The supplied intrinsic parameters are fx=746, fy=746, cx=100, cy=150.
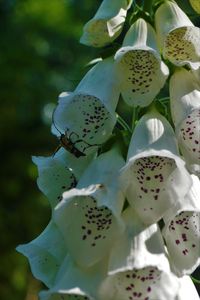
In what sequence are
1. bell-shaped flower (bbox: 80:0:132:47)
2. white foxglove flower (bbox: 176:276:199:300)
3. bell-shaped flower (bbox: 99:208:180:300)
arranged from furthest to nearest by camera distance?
bell-shaped flower (bbox: 80:0:132:47)
white foxglove flower (bbox: 176:276:199:300)
bell-shaped flower (bbox: 99:208:180:300)

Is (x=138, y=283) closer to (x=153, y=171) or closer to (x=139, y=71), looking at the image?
(x=153, y=171)

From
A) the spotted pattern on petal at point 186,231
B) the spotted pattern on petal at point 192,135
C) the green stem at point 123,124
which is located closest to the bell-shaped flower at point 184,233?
the spotted pattern on petal at point 186,231

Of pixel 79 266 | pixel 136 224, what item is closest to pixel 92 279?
pixel 79 266

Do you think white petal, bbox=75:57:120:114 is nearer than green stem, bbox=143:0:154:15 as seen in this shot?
Yes

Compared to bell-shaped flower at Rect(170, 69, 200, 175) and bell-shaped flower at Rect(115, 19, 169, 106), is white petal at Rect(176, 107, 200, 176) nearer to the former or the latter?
bell-shaped flower at Rect(170, 69, 200, 175)

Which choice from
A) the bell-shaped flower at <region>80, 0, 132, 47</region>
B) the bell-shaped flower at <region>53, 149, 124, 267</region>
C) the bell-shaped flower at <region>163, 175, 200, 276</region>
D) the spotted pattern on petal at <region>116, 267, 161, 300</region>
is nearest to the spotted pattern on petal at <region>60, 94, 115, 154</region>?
the bell-shaped flower at <region>53, 149, 124, 267</region>

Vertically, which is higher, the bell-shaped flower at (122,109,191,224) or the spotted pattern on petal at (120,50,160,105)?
the spotted pattern on petal at (120,50,160,105)

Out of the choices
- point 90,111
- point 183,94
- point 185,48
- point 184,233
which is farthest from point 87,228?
point 185,48

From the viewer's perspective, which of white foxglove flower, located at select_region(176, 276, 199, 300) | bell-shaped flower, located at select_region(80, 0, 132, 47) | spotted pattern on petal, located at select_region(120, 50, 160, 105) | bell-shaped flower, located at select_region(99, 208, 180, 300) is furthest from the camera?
bell-shaped flower, located at select_region(80, 0, 132, 47)

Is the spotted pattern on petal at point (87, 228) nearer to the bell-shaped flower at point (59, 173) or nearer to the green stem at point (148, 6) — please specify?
the bell-shaped flower at point (59, 173)
